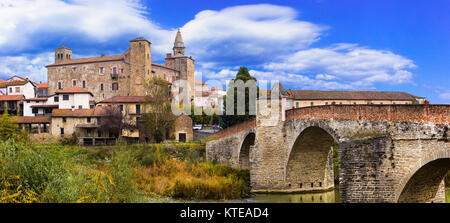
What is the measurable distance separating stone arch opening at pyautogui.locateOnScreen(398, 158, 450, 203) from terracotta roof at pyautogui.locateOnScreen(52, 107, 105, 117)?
108ft

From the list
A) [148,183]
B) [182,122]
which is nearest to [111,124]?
[182,122]

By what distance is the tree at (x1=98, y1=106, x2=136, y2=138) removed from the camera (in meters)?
38.2

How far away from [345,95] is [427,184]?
41005 mm

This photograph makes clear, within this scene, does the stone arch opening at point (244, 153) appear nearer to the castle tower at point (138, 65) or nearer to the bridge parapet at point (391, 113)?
the bridge parapet at point (391, 113)

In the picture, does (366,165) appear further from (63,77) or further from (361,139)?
(63,77)

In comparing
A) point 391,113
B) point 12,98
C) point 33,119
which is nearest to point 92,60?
point 12,98

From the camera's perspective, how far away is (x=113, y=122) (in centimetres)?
3834

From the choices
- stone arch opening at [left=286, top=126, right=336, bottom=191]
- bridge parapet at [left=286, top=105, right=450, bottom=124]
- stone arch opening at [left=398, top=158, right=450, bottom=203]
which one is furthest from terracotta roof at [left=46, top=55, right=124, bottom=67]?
stone arch opening at [left=398, top=158, right=450, bottom=203]

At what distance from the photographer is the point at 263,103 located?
23.0 m

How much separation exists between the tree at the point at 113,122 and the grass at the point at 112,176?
12.8 ft

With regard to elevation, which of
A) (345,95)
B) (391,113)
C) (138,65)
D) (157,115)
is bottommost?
(391,113)

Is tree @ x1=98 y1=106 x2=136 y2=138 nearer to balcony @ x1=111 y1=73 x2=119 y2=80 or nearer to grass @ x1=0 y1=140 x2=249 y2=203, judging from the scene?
grass @ x1=0 y1=140 x2=249 y2=203

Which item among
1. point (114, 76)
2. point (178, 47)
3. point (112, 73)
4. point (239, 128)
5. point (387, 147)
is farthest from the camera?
point (178, 47)

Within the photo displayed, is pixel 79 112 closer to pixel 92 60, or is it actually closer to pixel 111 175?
pixel 92 60
